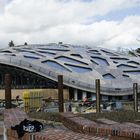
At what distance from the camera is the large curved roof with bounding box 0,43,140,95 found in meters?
60.1

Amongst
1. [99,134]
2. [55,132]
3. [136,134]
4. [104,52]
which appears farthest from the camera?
[104,52]

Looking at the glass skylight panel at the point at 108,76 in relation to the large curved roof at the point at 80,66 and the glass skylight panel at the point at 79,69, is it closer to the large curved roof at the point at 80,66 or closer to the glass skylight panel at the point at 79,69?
the large curved roof at the point at 80,66

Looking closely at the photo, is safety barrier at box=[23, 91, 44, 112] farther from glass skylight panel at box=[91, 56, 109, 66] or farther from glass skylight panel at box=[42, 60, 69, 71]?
glass skylight panel at box=[91, 56, 109, 66]

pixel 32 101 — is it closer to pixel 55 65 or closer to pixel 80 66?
pixel 55 65

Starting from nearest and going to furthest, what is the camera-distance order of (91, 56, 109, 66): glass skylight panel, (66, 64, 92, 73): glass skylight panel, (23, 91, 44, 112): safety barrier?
(23, 91, 44, 112): safety barrier → (66, 64, 92, 73): glass skylight panel → (91, 56, 109, 66): glass skylight panel

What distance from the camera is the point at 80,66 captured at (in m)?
62.7

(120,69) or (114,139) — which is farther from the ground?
(120,69)

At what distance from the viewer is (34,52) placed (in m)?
65.4

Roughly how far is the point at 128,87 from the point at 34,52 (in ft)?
48.2

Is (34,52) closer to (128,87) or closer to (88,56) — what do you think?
(88,56)

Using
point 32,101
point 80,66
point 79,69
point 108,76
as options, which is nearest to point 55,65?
point 79,69

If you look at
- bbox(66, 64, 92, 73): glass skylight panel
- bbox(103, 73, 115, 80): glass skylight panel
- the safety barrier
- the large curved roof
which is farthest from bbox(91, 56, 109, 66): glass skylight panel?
the safety barrier

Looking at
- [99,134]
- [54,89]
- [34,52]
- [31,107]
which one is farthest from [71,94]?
[99,134]

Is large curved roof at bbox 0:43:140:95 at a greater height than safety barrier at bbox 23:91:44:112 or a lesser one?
greater
